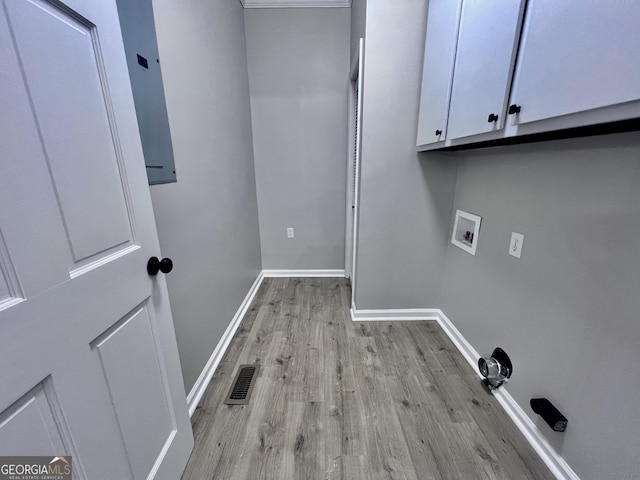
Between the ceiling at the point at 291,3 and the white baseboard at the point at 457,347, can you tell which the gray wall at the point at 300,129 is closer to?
the ceiling at the point at 291,3

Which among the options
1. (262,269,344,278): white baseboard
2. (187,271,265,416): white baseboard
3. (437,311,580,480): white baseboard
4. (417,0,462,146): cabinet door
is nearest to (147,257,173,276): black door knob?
(187,271,265,416): white baseboard

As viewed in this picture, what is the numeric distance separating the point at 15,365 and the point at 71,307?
0.14 meters

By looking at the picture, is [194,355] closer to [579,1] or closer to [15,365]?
[15,365]

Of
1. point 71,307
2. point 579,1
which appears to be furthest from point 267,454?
point 579,1

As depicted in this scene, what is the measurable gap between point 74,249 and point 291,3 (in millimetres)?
2845

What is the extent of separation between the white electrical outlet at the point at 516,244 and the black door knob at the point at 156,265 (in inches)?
62.8

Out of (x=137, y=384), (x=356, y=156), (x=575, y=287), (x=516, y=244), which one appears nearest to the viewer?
(x=137, y=384)

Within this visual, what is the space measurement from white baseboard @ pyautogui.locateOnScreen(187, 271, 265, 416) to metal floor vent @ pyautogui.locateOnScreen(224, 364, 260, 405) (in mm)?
160

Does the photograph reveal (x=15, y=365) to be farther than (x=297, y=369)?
No

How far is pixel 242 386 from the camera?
1.53 m

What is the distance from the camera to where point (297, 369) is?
1649 millimetres

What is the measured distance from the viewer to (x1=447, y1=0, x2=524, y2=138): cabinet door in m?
0.93

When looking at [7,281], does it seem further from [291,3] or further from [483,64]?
[291,3]

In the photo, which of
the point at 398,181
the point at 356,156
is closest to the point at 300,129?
the point at 356,156
